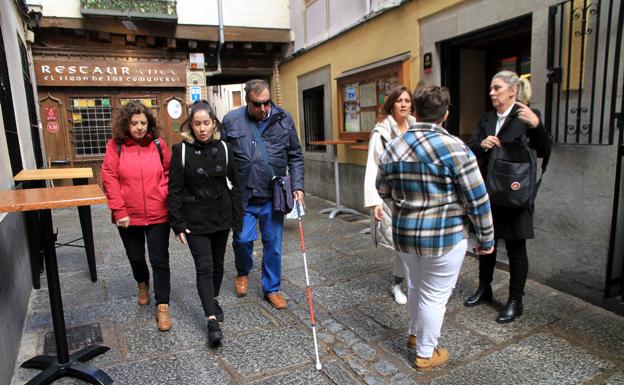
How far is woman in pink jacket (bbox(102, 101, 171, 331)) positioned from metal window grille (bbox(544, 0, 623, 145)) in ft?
10.4

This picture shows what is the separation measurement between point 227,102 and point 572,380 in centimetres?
2856

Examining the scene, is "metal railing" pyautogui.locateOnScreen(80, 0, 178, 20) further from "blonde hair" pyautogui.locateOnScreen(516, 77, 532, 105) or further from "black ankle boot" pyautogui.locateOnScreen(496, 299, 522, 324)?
A: "black ankle boot" pyautogui.locateOnScreen(496, 299, 522, 324)

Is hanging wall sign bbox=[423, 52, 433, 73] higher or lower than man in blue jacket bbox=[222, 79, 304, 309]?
higher

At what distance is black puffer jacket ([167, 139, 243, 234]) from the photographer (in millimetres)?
2973

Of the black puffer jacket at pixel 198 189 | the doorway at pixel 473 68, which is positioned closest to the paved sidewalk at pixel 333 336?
the black puffer jacket at pixel 198 189

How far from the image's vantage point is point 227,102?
29266 mm

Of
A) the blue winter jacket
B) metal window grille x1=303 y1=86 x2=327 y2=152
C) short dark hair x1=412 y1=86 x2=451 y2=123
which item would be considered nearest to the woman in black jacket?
the blue winter jacket

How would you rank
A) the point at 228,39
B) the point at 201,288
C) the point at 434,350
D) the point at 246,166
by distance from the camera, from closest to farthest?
the point at 434,350
the point at 201,288
the point at 246,166
the point at 228,39

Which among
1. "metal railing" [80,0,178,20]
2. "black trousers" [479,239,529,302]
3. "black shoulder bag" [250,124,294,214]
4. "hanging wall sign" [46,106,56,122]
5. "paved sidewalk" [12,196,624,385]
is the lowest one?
"paved sidewalk" [12,196,624,385]

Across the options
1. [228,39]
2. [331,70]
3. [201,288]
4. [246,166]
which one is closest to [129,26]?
[228,39]

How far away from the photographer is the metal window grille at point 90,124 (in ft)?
29.5

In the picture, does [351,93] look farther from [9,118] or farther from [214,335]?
[214,335]

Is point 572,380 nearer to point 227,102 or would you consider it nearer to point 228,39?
point 228,39

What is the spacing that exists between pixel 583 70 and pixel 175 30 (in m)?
7.79
